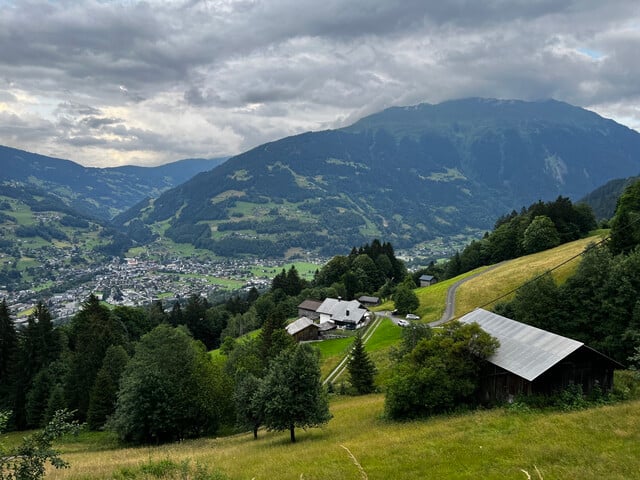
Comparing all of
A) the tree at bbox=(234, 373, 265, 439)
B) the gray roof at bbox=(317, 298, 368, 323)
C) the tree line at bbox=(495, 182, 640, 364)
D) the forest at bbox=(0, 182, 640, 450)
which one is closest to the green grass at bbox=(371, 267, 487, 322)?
the forest at bbox=(0, 182, 640, 450)

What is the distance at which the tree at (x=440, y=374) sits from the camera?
1097 inches

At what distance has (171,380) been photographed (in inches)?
1464

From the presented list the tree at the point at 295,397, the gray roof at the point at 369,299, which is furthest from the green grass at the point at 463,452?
the gray roof at the point at 369,299

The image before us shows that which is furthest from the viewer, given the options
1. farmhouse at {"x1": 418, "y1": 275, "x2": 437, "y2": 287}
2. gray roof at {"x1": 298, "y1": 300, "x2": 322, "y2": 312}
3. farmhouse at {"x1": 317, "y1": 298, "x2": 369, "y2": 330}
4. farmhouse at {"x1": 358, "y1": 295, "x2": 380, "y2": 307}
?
farmhouse at {"x1": 418, "y1": 275, "x2": 437, "y2": 287}

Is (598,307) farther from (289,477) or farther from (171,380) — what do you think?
(171,380)

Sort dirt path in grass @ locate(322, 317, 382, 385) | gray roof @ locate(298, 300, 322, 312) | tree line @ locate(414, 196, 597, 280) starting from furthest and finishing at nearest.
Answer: gray roof @ locate(298, 300, 322, 312)
tree line @ locate(414, 196, 597, 280)
dirt path in grass @ locate(322, 317, 382, 385)

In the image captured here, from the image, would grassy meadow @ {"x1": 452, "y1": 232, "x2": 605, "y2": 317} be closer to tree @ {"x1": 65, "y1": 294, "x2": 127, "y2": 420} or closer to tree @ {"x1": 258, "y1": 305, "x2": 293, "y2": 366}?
tree @ {"x1": 258, "y1": 305, "x2": 293, "y2": 366}

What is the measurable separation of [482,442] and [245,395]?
19437mm

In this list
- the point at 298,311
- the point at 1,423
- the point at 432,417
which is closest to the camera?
the point at 1,423

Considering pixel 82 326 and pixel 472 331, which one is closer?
pixel 472 331

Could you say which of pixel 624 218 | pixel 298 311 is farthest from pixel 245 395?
pixel 298 311

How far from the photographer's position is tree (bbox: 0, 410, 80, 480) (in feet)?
36.0

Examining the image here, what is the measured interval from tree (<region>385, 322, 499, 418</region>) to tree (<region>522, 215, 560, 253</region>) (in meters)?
68.1

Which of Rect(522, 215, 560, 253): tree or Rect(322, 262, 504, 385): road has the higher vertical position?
Rect(522, 215, 560, 253): tree
